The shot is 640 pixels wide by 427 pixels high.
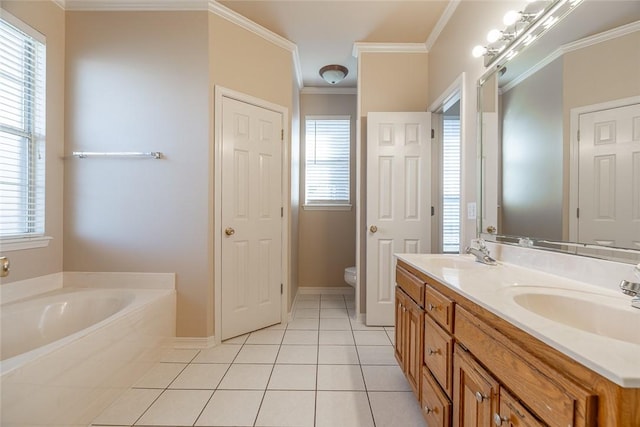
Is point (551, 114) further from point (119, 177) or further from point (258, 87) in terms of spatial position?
point (119, 177)

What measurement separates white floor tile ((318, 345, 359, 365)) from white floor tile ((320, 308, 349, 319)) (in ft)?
1.95

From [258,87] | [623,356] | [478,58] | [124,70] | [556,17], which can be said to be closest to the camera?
[623,356]

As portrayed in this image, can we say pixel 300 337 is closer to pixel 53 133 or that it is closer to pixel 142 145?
pixel 142 145

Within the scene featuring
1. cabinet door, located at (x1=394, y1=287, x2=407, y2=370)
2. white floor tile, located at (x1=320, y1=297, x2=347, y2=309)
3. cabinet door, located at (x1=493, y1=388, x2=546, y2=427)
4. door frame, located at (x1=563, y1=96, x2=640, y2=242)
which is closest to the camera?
cabinet door, located at (x1=493, y1=388, x2=546, y2=427)

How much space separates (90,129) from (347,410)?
8.80 feet

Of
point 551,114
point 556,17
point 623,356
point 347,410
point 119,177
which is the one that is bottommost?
point 347,410

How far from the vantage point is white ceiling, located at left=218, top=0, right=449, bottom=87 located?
6.73ft

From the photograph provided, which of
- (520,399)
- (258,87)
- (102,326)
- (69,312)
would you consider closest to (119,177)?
(69,312)

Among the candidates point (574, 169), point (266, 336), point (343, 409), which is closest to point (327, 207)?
point (266, 336)

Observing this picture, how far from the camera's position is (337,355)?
1918mm

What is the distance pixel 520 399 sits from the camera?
0.65 m

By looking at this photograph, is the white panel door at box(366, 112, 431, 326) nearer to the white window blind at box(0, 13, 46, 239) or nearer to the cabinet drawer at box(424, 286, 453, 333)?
the cabinet drawer at box(424, 286, 453, 333)

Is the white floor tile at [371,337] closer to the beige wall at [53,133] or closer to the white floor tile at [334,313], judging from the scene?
the white floor tile at [334,313]

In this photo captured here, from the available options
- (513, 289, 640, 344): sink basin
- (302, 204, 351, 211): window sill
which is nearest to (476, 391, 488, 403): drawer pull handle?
(513, 289, 640, 344): sink basin
